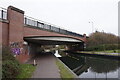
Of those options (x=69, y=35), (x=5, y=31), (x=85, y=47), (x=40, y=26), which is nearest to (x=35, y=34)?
(x=40, y=26)

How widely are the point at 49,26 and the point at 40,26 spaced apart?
9.72ft

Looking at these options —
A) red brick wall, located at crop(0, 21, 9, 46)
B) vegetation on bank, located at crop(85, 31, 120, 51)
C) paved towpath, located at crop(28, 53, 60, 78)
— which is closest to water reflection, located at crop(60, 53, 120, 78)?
paved towpath, located at crop(28, 53, 60, 78)

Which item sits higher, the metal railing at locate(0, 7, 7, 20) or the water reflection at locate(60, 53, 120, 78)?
the metal railing at locate(0, 7, 7, 20)

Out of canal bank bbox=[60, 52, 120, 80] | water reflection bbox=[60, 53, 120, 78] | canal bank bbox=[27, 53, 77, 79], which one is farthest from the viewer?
water reflection bbox=[60, 53, 120, 78]

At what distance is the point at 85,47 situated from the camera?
45469mm

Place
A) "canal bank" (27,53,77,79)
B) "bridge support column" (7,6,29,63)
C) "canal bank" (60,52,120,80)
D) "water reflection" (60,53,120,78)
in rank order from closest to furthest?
"canal bank" (27,53,77,79) < "canal bank" (60,52,120,80) < "water reflection" (60,53,120,78) < "bridge support column" (7,6,29,63)

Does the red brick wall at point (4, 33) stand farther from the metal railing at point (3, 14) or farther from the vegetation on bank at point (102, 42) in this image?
the vegetation on bank at point (102, 42)

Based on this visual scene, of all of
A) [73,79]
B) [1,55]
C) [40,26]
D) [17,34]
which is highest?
[40,26]

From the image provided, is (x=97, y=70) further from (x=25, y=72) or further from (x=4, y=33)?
(x=4, y=33)

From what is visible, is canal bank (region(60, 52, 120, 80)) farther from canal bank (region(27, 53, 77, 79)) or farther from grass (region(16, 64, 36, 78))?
grass (region(16, 64, 36, 78))

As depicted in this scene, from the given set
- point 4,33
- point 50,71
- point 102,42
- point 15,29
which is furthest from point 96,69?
point 102,42

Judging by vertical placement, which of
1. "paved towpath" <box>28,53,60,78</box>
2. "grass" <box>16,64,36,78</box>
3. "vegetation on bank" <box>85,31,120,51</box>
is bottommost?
"paved towpath" <box>28,53,60,78</box>

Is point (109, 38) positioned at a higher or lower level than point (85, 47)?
higher

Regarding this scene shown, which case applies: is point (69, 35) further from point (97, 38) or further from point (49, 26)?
point (97, 38)
